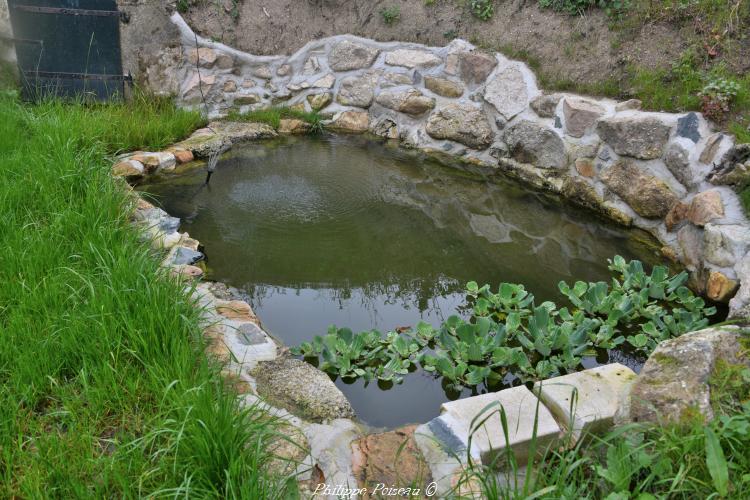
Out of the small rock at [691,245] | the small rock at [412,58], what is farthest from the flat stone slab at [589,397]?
the small rock at [412,58]

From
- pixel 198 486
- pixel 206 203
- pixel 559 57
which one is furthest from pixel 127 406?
pixel 559 57

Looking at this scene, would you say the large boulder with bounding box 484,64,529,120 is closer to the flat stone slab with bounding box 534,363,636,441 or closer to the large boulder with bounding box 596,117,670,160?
the large boulder with bounding box 596,117,670,160

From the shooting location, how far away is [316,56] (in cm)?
630

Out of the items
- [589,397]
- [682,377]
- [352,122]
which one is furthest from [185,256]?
[352,122]

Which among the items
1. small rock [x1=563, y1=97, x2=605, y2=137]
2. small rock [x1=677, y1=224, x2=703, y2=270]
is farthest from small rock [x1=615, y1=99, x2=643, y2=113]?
small rock [x1=677, y1=224, x2=703, y2=270]

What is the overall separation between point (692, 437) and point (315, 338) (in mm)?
1586

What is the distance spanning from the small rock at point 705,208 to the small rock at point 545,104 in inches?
57.7

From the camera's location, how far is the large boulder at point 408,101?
567 cm

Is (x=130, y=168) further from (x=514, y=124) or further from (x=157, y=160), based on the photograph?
(x=514, y=124)

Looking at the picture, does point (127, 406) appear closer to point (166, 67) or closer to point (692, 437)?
point (692, 437)

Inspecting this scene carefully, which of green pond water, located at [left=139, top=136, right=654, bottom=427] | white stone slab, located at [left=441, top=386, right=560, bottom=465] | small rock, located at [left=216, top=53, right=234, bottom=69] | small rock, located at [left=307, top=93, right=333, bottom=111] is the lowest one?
green pond water, located at [left=139, top=136, right=654, bottom=427]

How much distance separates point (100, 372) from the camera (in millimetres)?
2055

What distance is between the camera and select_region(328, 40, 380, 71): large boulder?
6059mm

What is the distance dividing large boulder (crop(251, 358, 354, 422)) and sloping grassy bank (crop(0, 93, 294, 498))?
0.68 feet
